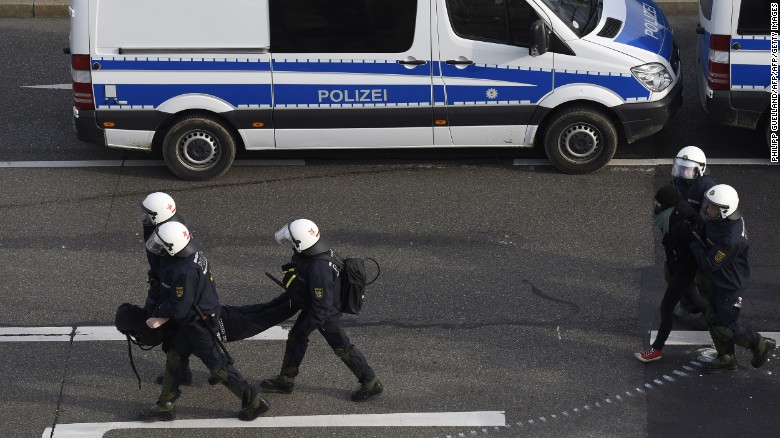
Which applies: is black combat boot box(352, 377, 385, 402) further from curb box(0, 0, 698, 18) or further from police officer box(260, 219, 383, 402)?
curb box(0, 0, 698, 18)

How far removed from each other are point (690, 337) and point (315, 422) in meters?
2.90

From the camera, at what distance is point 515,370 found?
8.24 metres

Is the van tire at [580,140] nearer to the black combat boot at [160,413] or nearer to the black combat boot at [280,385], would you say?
the black combat boot at [280,385]

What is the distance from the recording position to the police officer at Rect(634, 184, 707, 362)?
25.5 ft

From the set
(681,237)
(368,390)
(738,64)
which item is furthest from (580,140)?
(368,390)

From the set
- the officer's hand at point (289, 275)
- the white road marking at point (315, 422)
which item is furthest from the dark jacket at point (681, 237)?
the officer's hand at point (289, 275)

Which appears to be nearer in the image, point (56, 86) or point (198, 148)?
point (198, 148)

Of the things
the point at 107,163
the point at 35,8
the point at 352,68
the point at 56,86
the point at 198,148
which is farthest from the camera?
A: the point at 35,8

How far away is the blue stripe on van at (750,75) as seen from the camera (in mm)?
10641

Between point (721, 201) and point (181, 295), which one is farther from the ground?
point (721, 201)

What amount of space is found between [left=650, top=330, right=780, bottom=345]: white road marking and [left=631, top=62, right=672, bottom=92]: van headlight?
294 cm

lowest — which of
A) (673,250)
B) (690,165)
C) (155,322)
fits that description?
(155,322)

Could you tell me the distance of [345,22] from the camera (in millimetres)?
10484

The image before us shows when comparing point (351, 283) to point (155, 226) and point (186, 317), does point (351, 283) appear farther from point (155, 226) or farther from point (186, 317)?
point (155, 226)
